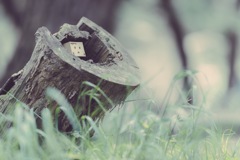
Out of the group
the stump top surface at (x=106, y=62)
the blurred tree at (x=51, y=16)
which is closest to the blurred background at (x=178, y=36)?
the blurred tree at (x=51, y=16)

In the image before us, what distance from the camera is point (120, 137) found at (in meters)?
2.83

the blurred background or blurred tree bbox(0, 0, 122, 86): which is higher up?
blurred tree bbox(0, 0, 122, 86)

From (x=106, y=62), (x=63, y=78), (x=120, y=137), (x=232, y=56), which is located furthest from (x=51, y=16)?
(x=232, y=56)

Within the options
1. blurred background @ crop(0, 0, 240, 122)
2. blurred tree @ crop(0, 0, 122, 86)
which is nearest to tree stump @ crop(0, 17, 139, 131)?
blurred tree @ crop(0, 0, 122, 86)

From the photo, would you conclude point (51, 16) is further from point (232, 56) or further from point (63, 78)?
point (232, 56)

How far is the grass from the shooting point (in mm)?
2384

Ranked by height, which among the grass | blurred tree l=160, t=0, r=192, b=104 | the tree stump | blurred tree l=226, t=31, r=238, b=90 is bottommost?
blurred tree l=226, t=31, r=238, b=90

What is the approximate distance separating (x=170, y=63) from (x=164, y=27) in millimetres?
613

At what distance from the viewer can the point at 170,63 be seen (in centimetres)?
1177

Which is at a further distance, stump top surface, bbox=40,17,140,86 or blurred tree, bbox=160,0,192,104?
blurred tree, bbox=160,0,192,104

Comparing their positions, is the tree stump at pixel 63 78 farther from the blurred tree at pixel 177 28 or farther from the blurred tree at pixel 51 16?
the blurred tree at pixel 177 28

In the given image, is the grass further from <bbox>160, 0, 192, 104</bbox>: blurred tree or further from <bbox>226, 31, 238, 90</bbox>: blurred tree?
<bbox>226, 31, 238, 90</bbox>: blurred tree

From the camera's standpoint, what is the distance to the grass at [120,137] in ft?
7.82

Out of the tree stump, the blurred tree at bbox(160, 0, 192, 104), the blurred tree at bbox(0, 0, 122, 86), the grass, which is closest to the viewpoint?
the grass
